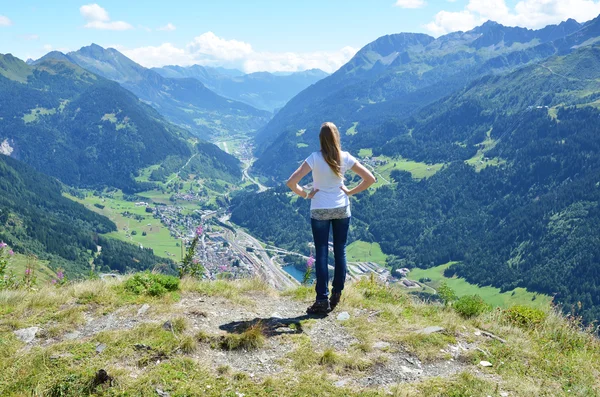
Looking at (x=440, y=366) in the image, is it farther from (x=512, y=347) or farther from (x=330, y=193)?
(x=330, y=193)

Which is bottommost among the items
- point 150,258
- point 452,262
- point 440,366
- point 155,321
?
point 452,262

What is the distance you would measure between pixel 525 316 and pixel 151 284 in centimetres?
916

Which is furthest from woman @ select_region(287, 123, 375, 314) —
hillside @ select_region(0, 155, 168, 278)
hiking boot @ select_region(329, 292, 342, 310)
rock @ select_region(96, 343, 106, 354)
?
hillside @ select_region(0, 155, 168, 278)

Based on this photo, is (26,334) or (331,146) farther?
(331,146)

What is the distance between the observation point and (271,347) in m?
7.96

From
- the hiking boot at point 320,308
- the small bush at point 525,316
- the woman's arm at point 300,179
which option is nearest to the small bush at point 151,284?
the hiking boot at point 320,308

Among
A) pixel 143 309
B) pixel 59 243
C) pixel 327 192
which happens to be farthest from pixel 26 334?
pixel 59 243

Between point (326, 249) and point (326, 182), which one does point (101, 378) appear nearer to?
point (326, 249)

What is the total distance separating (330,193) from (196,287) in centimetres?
462

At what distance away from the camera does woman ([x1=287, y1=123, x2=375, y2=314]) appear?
8727 mm

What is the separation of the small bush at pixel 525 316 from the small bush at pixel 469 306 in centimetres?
56

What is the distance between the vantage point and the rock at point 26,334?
7.88m

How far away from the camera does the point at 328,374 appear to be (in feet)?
23.3

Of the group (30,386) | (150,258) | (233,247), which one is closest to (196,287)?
(30,386)
